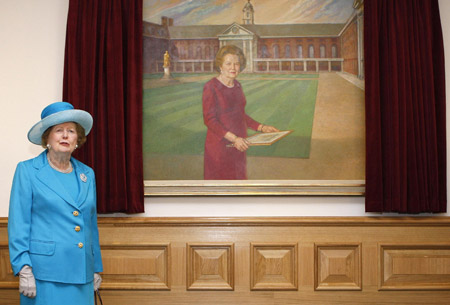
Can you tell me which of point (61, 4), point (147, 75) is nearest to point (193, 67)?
point (147, 75)

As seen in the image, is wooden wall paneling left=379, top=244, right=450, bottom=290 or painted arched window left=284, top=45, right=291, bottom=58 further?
painted arched window left=284, top=45, right=291, bottom=58

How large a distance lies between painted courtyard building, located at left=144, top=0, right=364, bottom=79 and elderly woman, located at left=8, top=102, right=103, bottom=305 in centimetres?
122

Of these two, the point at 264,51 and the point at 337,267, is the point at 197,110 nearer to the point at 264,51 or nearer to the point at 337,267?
the point at 264,51

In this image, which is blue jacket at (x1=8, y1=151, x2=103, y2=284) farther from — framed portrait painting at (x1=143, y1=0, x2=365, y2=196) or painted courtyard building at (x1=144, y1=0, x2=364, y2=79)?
painted courtyard building at (x1=144, y1=0, x2=364, y2=79)

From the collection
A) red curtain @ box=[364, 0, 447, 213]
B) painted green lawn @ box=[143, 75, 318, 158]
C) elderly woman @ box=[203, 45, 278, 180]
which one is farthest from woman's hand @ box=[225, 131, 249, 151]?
red curtain @ box=[364, 0, 447, 213]

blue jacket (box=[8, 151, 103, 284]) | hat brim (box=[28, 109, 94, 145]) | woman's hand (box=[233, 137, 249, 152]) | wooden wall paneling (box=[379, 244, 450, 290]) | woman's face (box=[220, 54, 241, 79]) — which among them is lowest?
wooden wall paneling (box=[379, 244, 450, 290])

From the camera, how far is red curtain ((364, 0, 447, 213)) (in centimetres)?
388

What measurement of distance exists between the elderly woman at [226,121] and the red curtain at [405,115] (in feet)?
2.67

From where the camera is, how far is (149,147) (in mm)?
4023

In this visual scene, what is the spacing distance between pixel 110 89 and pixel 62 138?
3.45ft

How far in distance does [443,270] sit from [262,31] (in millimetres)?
2261

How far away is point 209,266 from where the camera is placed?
→ 3.96 meters

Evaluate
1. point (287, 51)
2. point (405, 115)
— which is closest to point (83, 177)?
point (287, 51)

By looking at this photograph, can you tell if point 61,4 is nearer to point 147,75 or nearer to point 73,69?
point 73,69
